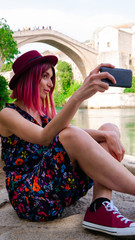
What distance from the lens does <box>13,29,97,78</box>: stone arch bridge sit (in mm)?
17125

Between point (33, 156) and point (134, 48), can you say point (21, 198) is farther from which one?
point (134, 48)

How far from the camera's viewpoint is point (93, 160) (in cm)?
94

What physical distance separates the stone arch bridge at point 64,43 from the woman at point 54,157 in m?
16.6

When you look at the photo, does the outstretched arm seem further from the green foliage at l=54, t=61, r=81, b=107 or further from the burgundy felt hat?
the green foliage at l=54, t=61, r=81, b=107

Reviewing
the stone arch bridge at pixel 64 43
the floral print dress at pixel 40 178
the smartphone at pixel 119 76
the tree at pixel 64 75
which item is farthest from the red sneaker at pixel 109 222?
the tree at pixel 64 75

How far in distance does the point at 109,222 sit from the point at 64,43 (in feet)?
63.6

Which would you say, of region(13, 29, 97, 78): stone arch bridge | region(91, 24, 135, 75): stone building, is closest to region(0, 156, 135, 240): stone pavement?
region(13, 29, 97, 78): stone arch bridge

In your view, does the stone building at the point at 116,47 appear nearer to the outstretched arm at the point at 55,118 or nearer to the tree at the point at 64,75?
the tree at the point at 64,75

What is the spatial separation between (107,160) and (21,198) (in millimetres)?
356

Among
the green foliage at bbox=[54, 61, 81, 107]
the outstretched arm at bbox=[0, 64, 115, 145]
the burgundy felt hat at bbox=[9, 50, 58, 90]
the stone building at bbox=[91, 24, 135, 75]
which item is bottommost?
the green foliage at bbox=[54, 61, 81, 107]

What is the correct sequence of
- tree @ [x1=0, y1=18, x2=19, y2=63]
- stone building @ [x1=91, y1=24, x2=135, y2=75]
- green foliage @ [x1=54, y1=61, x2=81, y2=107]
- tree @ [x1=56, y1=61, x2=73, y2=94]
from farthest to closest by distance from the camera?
1. tree @ [x1=56, y1=61, x2=73, y2=94]
2. green foliage @ [x1=54, y1=61, x2=81, y2=107]
3. stone building @ [x1=91, y1=24, x2=135, y2=75]
4. tree @ [x1=0, y1=18, x2=19, y2=63]

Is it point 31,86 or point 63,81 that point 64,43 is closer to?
point 63,81

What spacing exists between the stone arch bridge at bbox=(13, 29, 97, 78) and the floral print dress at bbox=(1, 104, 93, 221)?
16654mm

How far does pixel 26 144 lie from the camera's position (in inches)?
43.3
